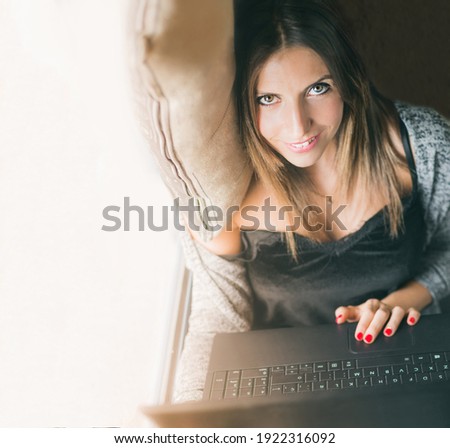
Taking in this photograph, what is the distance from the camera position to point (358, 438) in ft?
3.10

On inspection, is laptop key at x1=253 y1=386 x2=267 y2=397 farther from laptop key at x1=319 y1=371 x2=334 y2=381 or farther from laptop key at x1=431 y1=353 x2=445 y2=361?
laptop key at x1=431 y1=353 x2=445 y2=361

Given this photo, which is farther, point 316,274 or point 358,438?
point 316,274

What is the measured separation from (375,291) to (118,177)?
20.2 inches

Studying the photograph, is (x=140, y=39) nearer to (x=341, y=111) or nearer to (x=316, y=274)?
(x=341, y=111)

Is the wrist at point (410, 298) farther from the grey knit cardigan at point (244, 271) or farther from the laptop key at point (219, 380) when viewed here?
the laptop key at point (219, 380)

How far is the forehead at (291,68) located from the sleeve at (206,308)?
31 centimetres

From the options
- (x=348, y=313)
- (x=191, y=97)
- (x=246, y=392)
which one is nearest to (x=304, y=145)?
(x=191, y=97)

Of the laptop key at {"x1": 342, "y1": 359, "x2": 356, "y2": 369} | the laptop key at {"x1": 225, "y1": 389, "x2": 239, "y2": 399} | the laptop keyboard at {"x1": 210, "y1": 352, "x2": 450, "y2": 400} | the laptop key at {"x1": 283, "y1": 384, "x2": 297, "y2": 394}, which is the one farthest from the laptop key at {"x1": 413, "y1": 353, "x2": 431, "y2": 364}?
the laptop key at {"x1": 225, "y1": 389, "x2": 239, "y2": 399}

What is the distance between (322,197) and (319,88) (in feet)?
0.64

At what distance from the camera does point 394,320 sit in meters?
1.03

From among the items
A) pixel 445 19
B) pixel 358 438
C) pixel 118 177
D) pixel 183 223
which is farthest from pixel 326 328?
pixel 445 19

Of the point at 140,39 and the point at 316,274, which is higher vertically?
the point at 140,39

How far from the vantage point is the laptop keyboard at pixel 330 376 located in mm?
959

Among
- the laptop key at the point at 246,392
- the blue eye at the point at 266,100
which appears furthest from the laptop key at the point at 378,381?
the blue eye at the point at 266,100
